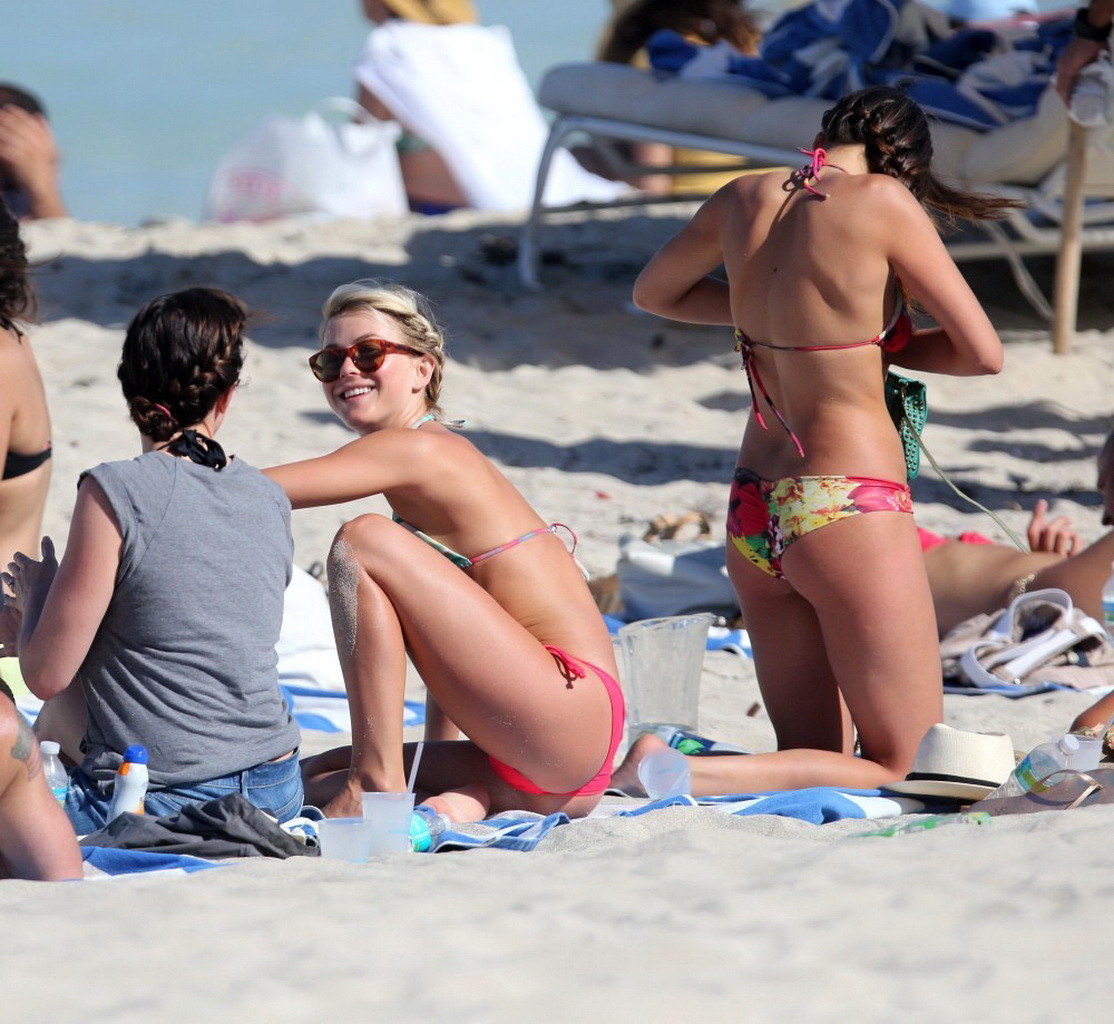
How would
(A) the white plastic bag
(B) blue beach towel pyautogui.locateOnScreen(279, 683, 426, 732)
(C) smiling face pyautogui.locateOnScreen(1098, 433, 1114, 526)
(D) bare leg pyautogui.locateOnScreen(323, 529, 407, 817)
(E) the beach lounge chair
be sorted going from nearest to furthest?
(D) bare leg pyautogui.locateOnScreen(323, 529, 407, 817), (B) blue beach towel pyautogui.locateOnScreen(279, 683, 426, 732), (C) smiling face pyautogui.locateOnScreen(1098, 433, 1114, 526), (E) the beach lounge chair, (A) the white plastic bag

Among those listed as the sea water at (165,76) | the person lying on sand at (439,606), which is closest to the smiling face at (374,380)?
the person lying on sand at (439,606)

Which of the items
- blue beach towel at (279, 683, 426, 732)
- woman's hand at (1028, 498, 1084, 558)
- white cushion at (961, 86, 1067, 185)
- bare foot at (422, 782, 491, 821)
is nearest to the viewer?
bare foot at (422, 782, 491, 821)

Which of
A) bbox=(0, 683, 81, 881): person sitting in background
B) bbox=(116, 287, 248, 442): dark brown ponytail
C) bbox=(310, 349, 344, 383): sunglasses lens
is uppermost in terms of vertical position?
bbox=(116, 287, 248, 442): dark brown ponytail

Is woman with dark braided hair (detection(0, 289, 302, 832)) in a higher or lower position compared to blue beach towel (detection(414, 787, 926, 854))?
higher

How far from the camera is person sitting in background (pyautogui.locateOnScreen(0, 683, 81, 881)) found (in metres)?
2.21

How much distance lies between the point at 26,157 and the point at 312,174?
1.90m

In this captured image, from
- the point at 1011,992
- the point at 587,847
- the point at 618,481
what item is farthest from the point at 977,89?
the point at 1011,992

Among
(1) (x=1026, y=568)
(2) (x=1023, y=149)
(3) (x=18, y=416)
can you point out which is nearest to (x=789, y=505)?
(1) (x=1026, y=568)

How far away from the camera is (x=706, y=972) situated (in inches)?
68.3

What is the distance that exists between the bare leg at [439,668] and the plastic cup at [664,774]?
0.21 meters

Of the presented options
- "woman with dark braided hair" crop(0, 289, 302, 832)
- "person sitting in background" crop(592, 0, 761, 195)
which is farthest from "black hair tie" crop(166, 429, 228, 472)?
"person sitting in background" crop(592, 0, 761, 195)

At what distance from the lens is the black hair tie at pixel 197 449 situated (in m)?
2.51

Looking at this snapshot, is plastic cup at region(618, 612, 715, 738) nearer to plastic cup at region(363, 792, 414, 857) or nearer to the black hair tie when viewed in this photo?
plastic cup at region(363, 792, 414, 857)

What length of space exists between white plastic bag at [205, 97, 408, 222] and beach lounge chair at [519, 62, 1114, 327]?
7.88ft
